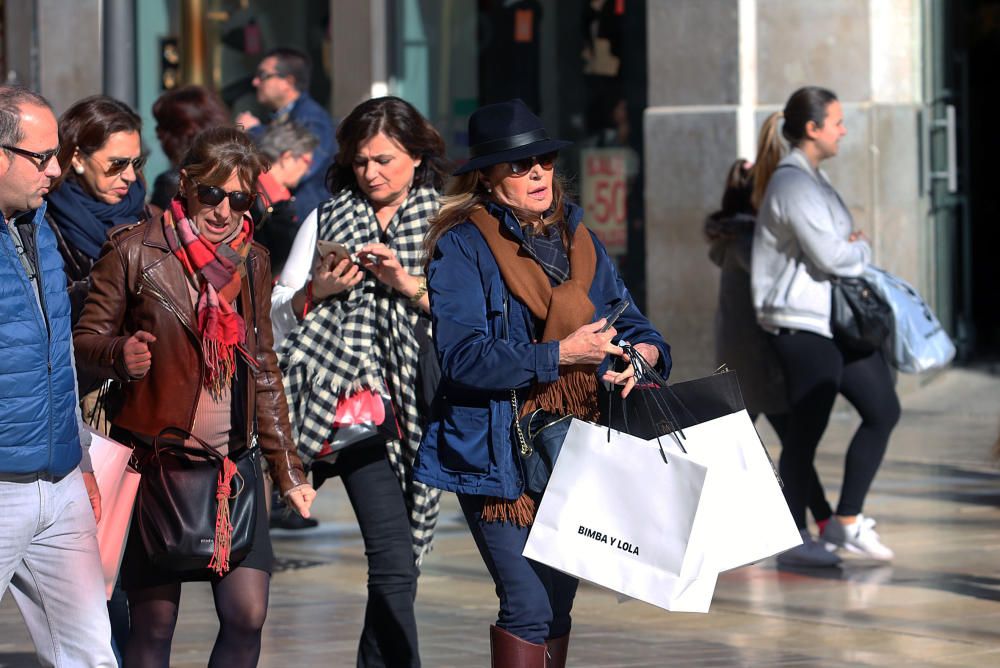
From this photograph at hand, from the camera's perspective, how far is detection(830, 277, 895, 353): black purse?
27.5ft

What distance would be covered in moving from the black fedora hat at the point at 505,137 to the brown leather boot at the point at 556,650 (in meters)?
1.26

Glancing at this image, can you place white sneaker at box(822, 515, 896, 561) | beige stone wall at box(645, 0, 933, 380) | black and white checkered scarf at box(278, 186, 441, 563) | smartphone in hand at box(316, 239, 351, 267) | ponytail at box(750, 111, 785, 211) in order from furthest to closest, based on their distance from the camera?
beige stone wall at box(645, 0, 933, 380), ponytail at box(750, 111, 785, 211), white sneaker at box(822, 515, 896, 561), black and white checkered scarf at box(278, 186, 441, 563), smartphone in hand at box(316, 239, 351, 267)

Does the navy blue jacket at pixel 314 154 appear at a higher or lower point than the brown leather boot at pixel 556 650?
higher

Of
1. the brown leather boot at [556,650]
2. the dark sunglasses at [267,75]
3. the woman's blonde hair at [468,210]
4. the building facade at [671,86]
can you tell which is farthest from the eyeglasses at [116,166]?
the building facade at [671,86]

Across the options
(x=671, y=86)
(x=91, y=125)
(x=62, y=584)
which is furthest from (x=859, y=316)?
(x=671, y=86)

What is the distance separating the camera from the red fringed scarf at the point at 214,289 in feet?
17.1

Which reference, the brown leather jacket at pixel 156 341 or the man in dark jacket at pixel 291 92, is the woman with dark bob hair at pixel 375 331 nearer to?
the brown leather jacket at pixel 156 341

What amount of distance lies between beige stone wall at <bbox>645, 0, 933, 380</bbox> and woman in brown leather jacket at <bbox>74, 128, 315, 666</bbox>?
771 centimetres

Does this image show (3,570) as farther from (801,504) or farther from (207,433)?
(801,504)

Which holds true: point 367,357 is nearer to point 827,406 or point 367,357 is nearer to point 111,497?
point 111,497

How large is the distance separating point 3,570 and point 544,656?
1.36 m

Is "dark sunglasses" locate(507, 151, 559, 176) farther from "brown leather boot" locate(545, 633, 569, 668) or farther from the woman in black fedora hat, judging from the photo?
"brown leather boot" locate(545, 633, 569, 668)

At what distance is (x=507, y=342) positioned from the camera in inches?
194

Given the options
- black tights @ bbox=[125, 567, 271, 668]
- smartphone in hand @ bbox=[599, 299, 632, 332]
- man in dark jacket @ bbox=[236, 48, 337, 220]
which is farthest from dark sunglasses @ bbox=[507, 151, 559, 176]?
man in dark jacket @ bbox=[236, 48, 337, 220]
